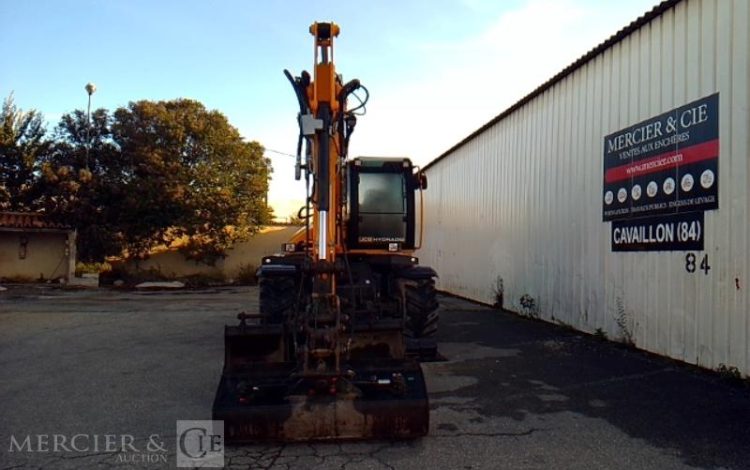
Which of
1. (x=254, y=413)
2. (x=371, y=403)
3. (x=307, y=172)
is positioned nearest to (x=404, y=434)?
(x=371, y=403)

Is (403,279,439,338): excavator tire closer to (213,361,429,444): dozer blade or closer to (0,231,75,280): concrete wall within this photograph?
(213,361,429,444): dozer blade

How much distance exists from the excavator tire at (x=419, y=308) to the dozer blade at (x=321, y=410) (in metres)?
3.67

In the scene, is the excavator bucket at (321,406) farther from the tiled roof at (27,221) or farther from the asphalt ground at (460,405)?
the tiled roof at (27,221)

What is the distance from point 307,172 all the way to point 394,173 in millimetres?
3022

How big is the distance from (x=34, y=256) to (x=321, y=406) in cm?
2679

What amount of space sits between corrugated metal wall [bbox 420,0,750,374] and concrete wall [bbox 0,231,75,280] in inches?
770

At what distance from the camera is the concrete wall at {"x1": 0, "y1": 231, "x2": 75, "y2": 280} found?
1055 inches

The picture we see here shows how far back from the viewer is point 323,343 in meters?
5.33

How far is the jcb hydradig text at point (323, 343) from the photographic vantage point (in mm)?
5055

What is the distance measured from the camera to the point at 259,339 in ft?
19.8

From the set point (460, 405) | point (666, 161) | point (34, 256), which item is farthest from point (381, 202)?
point (34, 256)

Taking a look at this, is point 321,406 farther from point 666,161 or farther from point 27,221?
point 27,221

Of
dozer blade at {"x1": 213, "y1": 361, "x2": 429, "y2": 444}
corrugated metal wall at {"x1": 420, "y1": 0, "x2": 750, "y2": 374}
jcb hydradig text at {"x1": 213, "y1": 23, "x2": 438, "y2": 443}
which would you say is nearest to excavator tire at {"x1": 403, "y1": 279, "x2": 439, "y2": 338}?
jcb hydradig text at {"x1": 213, "y1": 23, "x2": 438, "y2": 443}

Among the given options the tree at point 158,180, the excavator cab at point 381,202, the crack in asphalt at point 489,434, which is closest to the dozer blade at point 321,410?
the crack in asphalt at point 489,434
